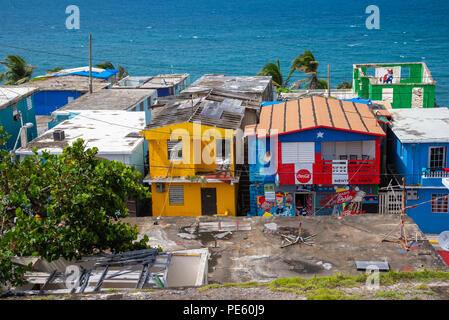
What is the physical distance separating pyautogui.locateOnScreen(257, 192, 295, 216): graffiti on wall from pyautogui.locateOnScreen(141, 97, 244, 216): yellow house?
1.79 m

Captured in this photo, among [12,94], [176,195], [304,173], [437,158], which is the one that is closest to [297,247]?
[304,173]

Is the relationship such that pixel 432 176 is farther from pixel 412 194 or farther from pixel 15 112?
pixel 15 112

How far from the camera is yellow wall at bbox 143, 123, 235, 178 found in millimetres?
34125

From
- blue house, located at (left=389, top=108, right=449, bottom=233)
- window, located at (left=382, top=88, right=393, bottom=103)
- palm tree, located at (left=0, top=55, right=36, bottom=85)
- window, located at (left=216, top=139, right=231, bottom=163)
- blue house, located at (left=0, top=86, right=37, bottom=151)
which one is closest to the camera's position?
blue house, located at (left=389, top=108, right=449, bottom=233)

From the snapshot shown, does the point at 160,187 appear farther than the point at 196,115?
Yes

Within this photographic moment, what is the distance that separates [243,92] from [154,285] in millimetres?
30284

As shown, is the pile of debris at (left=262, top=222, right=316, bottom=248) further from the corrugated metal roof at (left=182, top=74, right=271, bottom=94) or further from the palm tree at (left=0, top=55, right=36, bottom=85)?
the palm tree at (left=0, top=55, right=36, bottom=85)

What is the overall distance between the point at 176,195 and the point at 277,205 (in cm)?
673

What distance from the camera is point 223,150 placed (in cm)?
3606

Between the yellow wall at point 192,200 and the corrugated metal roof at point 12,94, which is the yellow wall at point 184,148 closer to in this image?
the yellow wall at point 192,200

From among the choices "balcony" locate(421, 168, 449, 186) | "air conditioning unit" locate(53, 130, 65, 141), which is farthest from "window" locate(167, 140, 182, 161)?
"balcony" locate(421, 168, 449, 186)

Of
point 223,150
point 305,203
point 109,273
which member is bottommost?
point 305,203

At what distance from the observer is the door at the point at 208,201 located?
1403 inches
